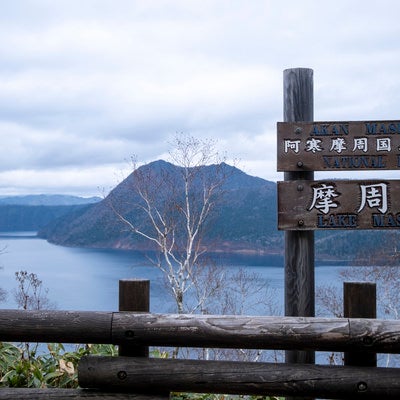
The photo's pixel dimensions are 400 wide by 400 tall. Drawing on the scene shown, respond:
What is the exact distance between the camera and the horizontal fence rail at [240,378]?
294 centimetres

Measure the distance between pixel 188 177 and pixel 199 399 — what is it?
466 inches

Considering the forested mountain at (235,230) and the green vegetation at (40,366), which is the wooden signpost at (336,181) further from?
the forested mountain at (235,230)

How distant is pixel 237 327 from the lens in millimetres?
2969

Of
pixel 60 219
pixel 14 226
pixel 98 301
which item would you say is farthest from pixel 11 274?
pixel 14 226

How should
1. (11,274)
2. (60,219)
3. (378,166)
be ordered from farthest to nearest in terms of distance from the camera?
(60,219), (11,274), (378,166)

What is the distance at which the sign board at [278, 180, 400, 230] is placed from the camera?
3.84m

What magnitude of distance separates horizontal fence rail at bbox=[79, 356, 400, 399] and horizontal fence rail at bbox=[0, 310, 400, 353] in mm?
111

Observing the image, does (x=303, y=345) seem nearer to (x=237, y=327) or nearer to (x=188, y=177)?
(x=237, y=327)

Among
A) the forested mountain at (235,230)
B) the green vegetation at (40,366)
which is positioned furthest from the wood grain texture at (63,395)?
the forested mountain at (235,230)

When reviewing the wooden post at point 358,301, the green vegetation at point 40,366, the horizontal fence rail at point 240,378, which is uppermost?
the wooden post at point 358,301

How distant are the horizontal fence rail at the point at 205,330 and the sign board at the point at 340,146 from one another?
125cm

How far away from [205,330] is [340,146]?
1.64 metres

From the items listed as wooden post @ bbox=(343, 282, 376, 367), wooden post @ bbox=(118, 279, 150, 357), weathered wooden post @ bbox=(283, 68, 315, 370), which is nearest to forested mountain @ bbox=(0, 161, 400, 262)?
weathered wooden post @ bbox=(283, 68, 315, 370)

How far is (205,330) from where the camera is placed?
2.97 metres
